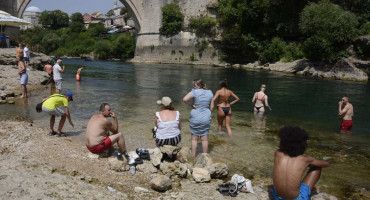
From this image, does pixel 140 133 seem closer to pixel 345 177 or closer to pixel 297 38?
pixel 345 177

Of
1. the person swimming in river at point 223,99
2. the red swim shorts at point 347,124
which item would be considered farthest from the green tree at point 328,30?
the person swimming in river at point 223,99

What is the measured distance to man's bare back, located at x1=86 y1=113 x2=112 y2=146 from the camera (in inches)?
211

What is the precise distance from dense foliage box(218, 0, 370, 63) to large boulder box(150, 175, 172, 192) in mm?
23679

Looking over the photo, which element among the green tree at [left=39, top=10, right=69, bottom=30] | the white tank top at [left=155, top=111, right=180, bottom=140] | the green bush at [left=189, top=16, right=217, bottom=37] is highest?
the green tree at [left=39, top=10, right=69, bottom=30]

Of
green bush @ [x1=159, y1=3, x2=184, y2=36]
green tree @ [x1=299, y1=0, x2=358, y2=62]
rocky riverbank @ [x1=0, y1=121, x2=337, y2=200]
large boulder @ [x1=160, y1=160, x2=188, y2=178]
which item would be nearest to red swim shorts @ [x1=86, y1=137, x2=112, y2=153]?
Answer: rocky riverbank @ [x1=0, y1=121, x2=337, y2=200]

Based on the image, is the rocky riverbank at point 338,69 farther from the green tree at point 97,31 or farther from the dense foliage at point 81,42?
the green tree at point 97,31

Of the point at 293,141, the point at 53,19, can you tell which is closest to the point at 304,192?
the point at 293,141

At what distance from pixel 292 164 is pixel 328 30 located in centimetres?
2401

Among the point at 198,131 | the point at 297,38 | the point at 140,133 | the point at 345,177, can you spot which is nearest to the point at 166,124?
the point at 198,131

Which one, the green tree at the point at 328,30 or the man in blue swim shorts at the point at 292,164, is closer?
the man in blue swim shorts at the point at 292,164

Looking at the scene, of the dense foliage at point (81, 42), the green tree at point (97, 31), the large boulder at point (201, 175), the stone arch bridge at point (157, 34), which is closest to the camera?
the large boulder at point (201, 175)

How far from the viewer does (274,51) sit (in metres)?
32.9

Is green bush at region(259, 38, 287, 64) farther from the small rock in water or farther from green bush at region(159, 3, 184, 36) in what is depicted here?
the small rock in water

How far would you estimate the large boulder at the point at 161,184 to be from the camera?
4.41 meters
